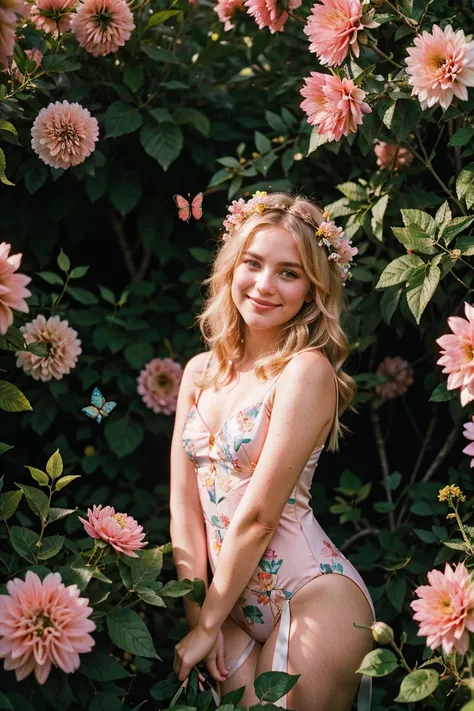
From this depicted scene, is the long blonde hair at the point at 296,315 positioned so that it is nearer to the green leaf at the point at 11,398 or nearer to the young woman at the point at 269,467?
the young woman at the point at 269,467

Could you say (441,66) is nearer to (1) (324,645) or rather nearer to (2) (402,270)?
(2) (402,270)

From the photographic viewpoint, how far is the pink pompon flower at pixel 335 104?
1738 millimetres

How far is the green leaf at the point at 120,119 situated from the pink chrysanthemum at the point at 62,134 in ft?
0.53

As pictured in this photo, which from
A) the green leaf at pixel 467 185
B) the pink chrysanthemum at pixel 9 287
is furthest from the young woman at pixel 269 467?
the pink chrysanthemum at pixel 9 287

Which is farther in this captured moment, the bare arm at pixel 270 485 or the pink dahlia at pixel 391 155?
the pink dahlia at pixel 391 155

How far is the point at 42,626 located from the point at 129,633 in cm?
21

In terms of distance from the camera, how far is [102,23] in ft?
6.67

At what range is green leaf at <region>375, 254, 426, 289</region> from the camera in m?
1.74

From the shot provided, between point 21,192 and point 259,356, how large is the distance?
895mm

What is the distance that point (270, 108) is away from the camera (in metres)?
2.56

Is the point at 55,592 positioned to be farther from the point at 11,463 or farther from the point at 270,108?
the point at 270,108

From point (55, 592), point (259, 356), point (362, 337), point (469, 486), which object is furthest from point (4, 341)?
point (469, 486)

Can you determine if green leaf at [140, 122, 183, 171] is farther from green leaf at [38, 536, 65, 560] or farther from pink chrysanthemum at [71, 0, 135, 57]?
green leaf at [38, 536, 65, 560]

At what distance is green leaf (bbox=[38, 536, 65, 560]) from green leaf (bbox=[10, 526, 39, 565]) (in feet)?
0.05
